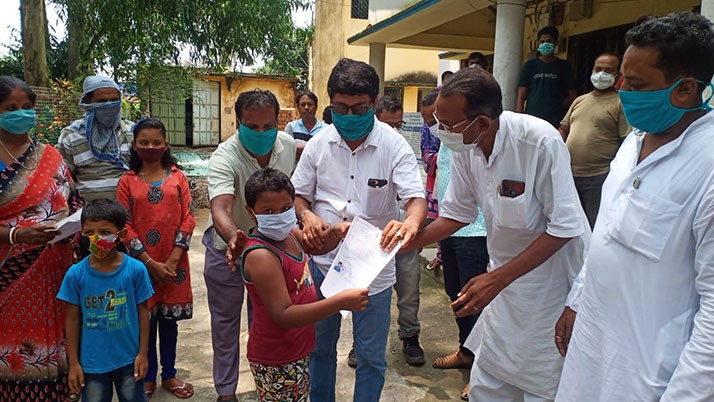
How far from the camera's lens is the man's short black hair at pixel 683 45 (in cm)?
151

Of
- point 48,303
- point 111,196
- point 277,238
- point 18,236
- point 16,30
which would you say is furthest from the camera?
point 16,30

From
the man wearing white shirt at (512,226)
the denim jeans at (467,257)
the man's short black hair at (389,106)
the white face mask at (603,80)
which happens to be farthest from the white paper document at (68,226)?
the white face mask at (603,80)

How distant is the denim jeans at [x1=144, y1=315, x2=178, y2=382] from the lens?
133 inches

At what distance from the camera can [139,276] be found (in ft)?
8.91

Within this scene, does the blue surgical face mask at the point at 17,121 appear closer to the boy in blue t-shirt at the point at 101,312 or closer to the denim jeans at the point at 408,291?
the boy in blue t-shirt at the point at 101,312

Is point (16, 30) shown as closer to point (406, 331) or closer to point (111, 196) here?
point (111, 196)

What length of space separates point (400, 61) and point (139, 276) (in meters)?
18.1

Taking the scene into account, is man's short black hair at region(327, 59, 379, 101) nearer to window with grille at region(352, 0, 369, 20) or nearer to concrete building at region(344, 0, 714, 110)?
concrete building at region(344, 0, 714, 110)

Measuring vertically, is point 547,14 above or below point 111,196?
above

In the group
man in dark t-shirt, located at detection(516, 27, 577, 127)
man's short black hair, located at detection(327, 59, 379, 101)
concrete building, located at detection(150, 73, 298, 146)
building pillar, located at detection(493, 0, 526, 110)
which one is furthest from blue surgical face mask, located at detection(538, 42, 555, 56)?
concrete building, located at detection(150, 73, 298, 146)

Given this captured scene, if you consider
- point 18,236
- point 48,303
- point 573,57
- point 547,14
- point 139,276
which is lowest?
point 48,303

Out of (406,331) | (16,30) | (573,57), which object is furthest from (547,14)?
(16,30)

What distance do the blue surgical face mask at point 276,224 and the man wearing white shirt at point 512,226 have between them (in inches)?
22.7

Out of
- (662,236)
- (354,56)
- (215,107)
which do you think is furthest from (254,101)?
(215,107)
